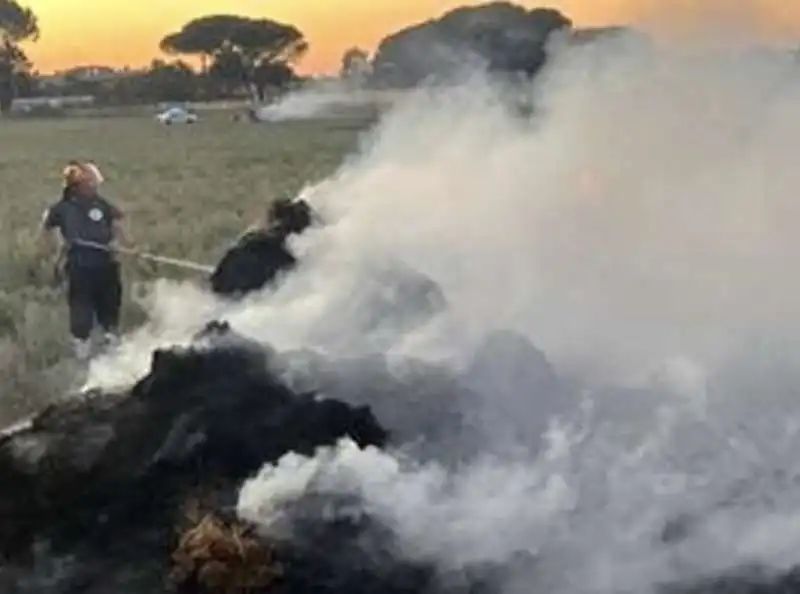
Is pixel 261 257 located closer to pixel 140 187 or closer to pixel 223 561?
pixel 223 561

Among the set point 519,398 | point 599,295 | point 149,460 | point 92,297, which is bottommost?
point 92,297

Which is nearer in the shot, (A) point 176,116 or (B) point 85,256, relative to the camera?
(B) point 85,256

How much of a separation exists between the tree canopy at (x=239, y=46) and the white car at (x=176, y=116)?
3.79 m

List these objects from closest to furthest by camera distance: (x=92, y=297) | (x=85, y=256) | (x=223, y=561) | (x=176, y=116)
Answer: (x=223, y=561) → (x=85, y=256) → (x=92, y=297) → (x=176, y=116)

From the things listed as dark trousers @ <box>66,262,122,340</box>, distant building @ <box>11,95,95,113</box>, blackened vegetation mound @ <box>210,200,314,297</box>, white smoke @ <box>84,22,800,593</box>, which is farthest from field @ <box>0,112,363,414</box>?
white smoke @ <box>84,22,800,593</box>

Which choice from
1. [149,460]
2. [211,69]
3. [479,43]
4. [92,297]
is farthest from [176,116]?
[149,460]

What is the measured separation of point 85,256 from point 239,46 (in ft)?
74.7

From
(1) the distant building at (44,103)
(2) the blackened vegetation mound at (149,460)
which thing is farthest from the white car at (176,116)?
(2) the blackened vegetation mound at (149,460)

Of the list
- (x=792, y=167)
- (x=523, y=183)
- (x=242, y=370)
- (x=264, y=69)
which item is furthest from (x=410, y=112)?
(x=264, y=69)

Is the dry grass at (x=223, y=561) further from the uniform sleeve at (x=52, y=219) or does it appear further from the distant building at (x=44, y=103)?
the distant building at (x=44, y=103)

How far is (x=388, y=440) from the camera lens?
6387mm

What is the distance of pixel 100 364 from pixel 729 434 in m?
3.88

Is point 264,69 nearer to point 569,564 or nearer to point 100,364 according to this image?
point 100,364

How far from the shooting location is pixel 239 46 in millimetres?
33344
